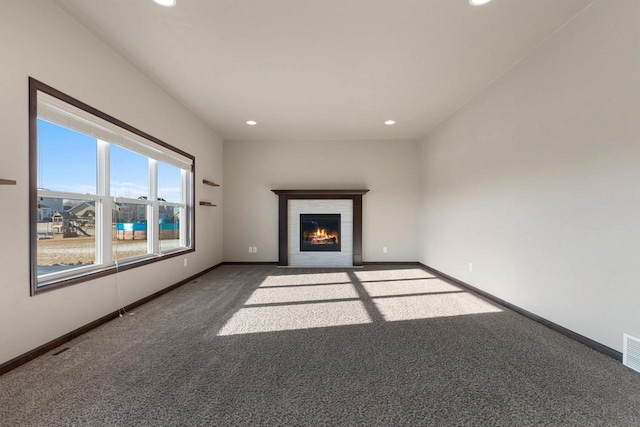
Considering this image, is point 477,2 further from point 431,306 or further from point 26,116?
point 26,116

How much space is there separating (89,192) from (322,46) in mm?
2657

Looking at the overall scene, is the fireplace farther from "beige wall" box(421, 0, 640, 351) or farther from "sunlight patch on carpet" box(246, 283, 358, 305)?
"beige wall" box(421, 0, 640, 351)

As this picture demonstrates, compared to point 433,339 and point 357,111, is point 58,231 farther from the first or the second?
point 357,111

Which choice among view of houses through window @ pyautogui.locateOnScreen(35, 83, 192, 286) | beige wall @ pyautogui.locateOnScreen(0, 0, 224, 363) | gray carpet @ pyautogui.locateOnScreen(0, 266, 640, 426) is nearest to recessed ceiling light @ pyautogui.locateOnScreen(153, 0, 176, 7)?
beige wall @ pyautogui.locateOnScreen(0, 0, 224, 363)

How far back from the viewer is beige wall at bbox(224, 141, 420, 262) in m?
5.90

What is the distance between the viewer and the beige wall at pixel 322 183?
5902 millimetres

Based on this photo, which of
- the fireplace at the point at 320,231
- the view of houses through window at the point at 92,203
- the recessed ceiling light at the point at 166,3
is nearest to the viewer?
the recessed ceiling light at the point at 166,3

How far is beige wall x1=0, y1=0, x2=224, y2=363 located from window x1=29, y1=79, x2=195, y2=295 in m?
0.08

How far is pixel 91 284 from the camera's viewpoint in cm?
252

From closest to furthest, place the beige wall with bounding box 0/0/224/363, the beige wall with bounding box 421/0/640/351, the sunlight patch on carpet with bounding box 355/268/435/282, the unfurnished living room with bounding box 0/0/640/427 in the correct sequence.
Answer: the unfurnished living room with bounding box 0/0/640/427 < the beige wall with bounding box 0/0/224/363 < the beige wall with bounding box 421/0/640/351 < the sunlight patch on carpet with bounding box 355/268/435/282

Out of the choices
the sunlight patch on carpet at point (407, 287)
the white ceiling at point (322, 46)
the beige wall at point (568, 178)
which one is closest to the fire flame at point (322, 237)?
the sunlight patch on carpet at point (407, 287)

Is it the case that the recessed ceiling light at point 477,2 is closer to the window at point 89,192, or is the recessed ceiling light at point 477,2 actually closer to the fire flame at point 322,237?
the window at point 89,192

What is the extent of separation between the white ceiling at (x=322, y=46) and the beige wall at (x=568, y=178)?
0.31 metres

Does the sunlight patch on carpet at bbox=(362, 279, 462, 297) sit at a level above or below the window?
below
